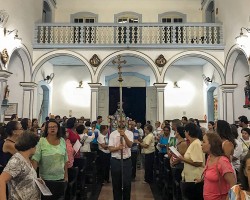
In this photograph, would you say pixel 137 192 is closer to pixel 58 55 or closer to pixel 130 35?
pixel 58 55

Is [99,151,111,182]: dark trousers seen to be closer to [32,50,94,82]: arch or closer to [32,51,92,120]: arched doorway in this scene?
[32,50,94,82]: arch

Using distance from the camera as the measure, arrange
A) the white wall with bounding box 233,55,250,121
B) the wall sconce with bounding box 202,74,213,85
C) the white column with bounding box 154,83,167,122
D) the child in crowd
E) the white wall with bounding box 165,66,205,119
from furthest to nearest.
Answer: the white wall with bounding box 165,66,205,119, the wall sconce with bounding box 202,74,213,85, the white column with bounding box 154,83,167,122, the white wall with bounding box 233,55,250,121, the child in crowd

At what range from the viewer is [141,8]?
1608 centimetres

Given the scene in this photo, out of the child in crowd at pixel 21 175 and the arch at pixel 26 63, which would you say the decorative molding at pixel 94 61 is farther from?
the child in crowd at pixel 21 175

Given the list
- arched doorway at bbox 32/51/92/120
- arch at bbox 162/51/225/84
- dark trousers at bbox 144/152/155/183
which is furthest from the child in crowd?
arched doorway at bbox 32/51/92/120

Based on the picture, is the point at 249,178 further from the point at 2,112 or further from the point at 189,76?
the point at 189,76

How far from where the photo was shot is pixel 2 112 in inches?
392

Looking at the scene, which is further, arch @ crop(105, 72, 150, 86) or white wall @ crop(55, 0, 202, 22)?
white wall @ crop(55, 0, 202, 22)

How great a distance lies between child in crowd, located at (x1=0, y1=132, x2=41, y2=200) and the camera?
2410 mm

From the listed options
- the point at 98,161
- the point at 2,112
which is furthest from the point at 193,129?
the point at 2,112

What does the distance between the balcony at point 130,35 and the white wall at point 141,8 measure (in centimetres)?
314

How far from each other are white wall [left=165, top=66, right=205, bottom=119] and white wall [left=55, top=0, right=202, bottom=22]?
311 centimetres

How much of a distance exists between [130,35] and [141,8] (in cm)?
366

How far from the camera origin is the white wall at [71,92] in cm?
1557
